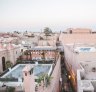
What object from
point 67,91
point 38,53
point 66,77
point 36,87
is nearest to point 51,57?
point 38,53

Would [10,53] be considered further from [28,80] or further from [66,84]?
[28,80]

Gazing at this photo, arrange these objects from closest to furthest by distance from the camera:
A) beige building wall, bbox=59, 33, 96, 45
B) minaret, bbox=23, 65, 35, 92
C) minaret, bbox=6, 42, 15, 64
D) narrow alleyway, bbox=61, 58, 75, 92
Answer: minaret, bbox=23, 65, 35, 92
minaret, bbox=6, 42, 15, 64
narrow alleyway, bbox=61, 58, 75, 92
beige building wall, bbox=59, 33, 96, 45

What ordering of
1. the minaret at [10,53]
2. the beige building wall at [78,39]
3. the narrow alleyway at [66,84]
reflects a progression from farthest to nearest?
1. the beige building wall at [78,39]
2. the narrow alleyway at [66,84]
3. the minaret at [10,53]

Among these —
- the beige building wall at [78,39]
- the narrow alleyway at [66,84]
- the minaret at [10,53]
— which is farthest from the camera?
the beige building wall at [78,39]

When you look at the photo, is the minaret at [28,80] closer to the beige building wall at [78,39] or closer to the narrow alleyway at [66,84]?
the narrow alleyway at [66,84]

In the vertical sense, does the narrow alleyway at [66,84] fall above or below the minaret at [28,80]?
→ below

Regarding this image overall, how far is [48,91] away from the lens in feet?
36.0

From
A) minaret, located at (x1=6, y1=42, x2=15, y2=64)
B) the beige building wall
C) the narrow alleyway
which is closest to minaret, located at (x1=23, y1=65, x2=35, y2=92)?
minaret, located at (x1=6, y1=42, x2=15, y2=64)

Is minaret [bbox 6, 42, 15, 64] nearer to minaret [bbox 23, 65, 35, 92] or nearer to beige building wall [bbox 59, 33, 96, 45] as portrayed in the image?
minaret [bbox 23, 65, 35, 92]

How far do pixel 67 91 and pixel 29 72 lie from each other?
10365 millimetres

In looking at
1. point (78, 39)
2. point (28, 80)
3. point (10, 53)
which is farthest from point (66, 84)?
point (78, 39)

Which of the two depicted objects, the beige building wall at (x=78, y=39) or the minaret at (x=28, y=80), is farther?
→ the beige building wall at (x=78, y=39)

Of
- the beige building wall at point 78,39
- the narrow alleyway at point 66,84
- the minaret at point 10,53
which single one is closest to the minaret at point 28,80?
the minaret at point 10,53

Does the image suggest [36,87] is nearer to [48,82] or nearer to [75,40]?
[48,82]
